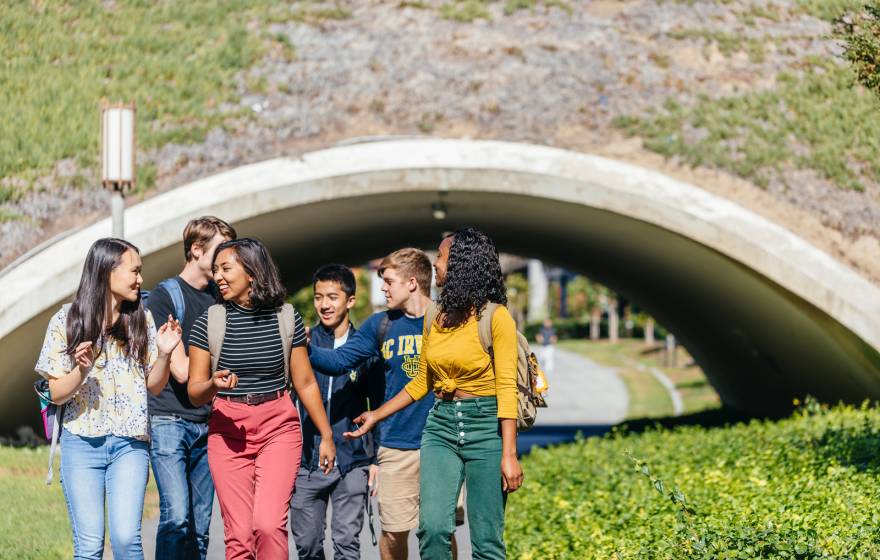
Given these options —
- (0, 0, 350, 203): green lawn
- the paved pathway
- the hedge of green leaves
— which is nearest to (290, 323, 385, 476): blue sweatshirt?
the hedge of green leaves

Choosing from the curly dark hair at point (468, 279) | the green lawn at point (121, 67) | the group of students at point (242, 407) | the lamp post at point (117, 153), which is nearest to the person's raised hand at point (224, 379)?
the group of students at point (242, 407)

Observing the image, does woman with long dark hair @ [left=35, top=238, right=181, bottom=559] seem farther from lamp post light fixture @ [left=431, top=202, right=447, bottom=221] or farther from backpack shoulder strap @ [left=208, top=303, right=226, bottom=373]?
lamp post light fixture @ [left=431, top=202, right=447, bottom=221]

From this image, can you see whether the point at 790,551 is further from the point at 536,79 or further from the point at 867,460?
the point at 536,79

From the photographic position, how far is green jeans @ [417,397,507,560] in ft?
18.1

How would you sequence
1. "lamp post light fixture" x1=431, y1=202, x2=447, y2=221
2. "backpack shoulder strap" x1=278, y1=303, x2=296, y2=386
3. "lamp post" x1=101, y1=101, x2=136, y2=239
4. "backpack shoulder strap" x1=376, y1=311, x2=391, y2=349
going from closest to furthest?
"backpack shoulder strap" x1=278, y1=303, x2=296, y2=386
"backpack shoulder strap" x1=376, y1=311, x2=391, y2=349
"lamp post" x1=101, y1=101, x2=136, y2=239
"lamp post light fixture" x1=431, y1=202, x2=447, y2=221

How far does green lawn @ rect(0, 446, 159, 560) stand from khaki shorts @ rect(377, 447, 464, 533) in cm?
277

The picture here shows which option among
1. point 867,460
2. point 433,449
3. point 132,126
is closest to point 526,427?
point 433,449

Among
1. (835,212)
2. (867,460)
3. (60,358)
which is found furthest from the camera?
(835,212)

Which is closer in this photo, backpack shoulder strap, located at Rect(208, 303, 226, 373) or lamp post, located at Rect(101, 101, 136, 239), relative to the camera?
backpack shoulder strap, located at Rect(208, 303, 226, 373)

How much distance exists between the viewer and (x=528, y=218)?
15.9 metres

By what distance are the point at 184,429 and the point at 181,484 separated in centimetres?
29

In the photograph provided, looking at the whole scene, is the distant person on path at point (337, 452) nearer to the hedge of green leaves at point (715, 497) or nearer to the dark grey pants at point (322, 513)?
the dark grey pants at point (322, 513)

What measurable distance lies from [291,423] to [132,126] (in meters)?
5.47

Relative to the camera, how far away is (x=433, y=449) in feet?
18.4
